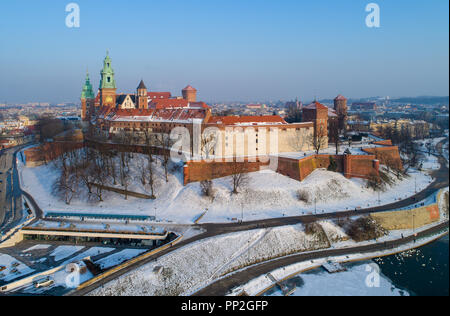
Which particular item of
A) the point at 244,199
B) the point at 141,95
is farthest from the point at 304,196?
the point at 141,95

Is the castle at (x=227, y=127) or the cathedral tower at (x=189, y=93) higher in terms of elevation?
Answer: the cathedral tower at (x=189, y=93)

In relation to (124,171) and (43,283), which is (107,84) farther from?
(43,283)

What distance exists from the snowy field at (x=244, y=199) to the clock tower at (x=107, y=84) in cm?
2643

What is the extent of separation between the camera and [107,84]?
68.1 metres

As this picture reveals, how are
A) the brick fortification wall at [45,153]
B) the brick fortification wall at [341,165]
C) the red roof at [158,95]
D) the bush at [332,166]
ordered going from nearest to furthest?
the brick fortification wall at [341,165], the bush at [332,166], the brick fortification wall at [45,153], the red roof at [158,95]

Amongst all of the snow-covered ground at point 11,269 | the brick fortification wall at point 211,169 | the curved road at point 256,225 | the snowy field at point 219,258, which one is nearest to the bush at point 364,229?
the snowy field at point 219,258

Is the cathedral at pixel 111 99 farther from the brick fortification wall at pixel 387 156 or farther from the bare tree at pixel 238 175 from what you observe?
the brick fortification wall at pixel 387 156

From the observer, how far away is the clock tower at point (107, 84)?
2672 inches

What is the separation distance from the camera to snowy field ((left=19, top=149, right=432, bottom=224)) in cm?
3809

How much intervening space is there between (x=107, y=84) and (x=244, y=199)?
4267 centimetres

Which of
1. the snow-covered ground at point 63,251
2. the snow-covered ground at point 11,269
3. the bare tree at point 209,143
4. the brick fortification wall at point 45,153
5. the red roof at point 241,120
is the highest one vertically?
the red roof at point 241,120
